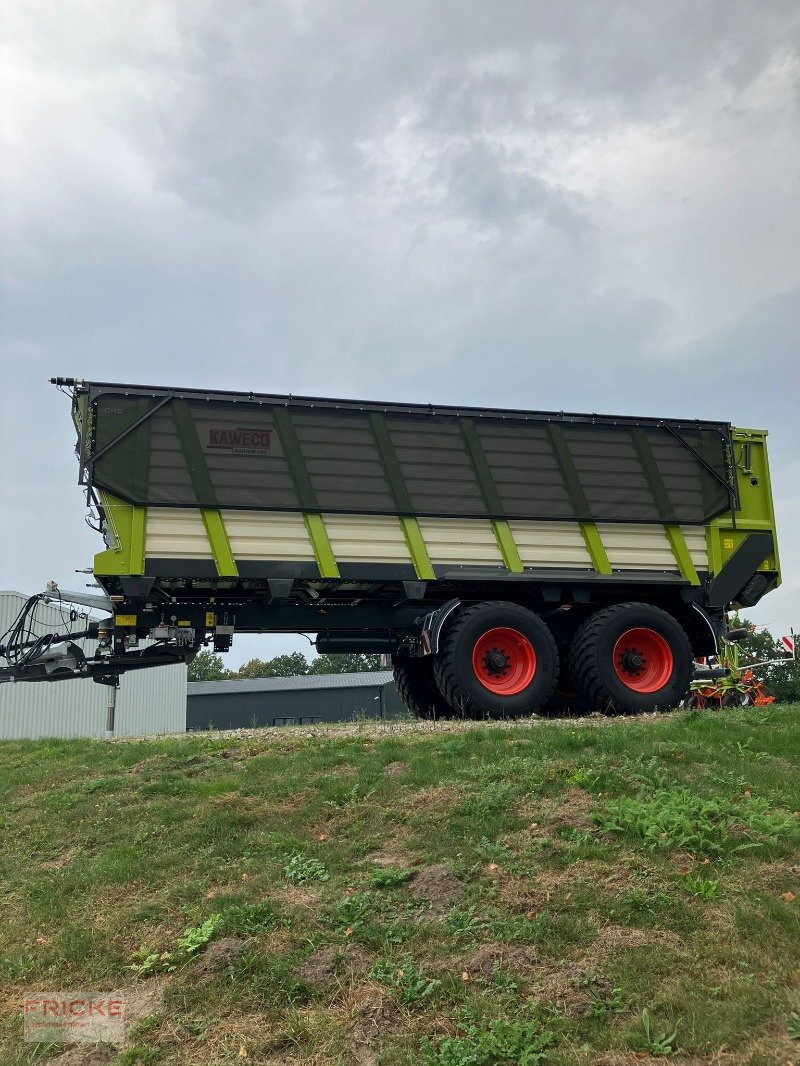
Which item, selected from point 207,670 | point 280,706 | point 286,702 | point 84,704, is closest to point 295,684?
point 286,702

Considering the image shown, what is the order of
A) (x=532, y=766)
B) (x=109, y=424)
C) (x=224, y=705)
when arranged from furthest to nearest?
(x=224, y=705)
(x=109, y=424)
(x=532, y=766)

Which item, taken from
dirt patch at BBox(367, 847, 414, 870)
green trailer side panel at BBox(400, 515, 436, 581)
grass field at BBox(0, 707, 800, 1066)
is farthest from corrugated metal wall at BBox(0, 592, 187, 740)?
dirt patch at BBox(367, 847, 414, 870)

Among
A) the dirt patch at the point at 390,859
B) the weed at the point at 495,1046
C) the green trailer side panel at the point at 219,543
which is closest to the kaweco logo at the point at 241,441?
the green trailer side panel at the point at 219,543

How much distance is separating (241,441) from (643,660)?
543 cm

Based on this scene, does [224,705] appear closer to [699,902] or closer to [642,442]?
[642,442]

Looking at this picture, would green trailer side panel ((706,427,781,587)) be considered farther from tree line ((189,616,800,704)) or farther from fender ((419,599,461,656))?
tree line ((189,616,800,704))

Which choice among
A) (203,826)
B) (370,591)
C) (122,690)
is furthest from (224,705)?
(203,826)

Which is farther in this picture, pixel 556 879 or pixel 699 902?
pixel 556 879

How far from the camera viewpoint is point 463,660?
31.7ft

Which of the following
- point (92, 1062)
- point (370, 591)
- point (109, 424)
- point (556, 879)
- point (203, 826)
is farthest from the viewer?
point (370, 591)

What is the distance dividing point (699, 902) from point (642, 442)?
7137 millimetres

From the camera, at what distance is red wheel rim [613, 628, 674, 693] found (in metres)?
10.4

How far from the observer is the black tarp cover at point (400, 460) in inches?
368

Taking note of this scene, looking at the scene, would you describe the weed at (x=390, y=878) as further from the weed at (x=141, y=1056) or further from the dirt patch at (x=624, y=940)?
the weed at (x=141, y=1056)
